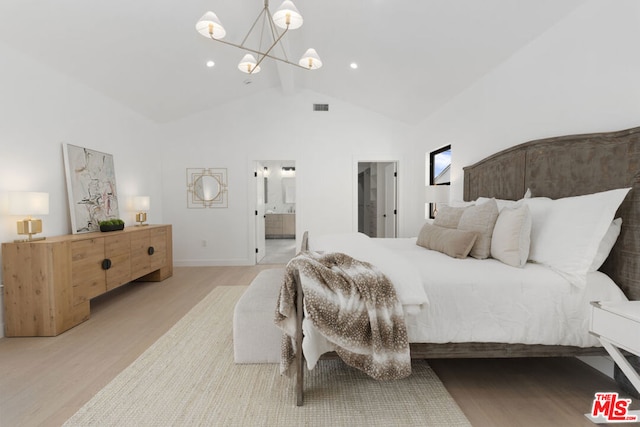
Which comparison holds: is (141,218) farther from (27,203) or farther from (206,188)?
(27,203)

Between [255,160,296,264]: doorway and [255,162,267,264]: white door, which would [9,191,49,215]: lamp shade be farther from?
[255,160,296,264]: doorway

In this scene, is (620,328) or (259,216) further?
(259,216)

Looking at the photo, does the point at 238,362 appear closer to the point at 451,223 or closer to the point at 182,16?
the point at 451,223

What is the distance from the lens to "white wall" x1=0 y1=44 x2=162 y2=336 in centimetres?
263

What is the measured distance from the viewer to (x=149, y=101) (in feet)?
14.4

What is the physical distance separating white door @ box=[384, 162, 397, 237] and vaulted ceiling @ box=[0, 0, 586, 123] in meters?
1.34

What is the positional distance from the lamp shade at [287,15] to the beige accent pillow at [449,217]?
2.09 m

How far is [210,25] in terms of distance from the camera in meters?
2.27

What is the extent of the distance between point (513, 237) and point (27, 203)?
3.88 meters

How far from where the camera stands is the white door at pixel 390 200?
5586mm

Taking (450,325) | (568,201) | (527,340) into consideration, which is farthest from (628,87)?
(450,325)

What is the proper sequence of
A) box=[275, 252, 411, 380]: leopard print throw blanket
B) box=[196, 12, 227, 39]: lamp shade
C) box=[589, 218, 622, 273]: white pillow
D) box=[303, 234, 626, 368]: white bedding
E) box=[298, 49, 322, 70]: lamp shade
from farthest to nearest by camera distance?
box=[298, 49, 322, 70]: lamp shade → box=[196, 12, 227, 39]: lamp shade → box=[589, 218, 622, 273]: white pillow → box=[303, 234, 626, 368]: white bedding → box=[275, 252, 411, 380]: leopard print throw blanket

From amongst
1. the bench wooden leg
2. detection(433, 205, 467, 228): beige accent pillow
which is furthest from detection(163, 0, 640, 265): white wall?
the bench wooden leg

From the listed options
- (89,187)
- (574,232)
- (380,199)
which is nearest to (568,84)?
(574,232)
